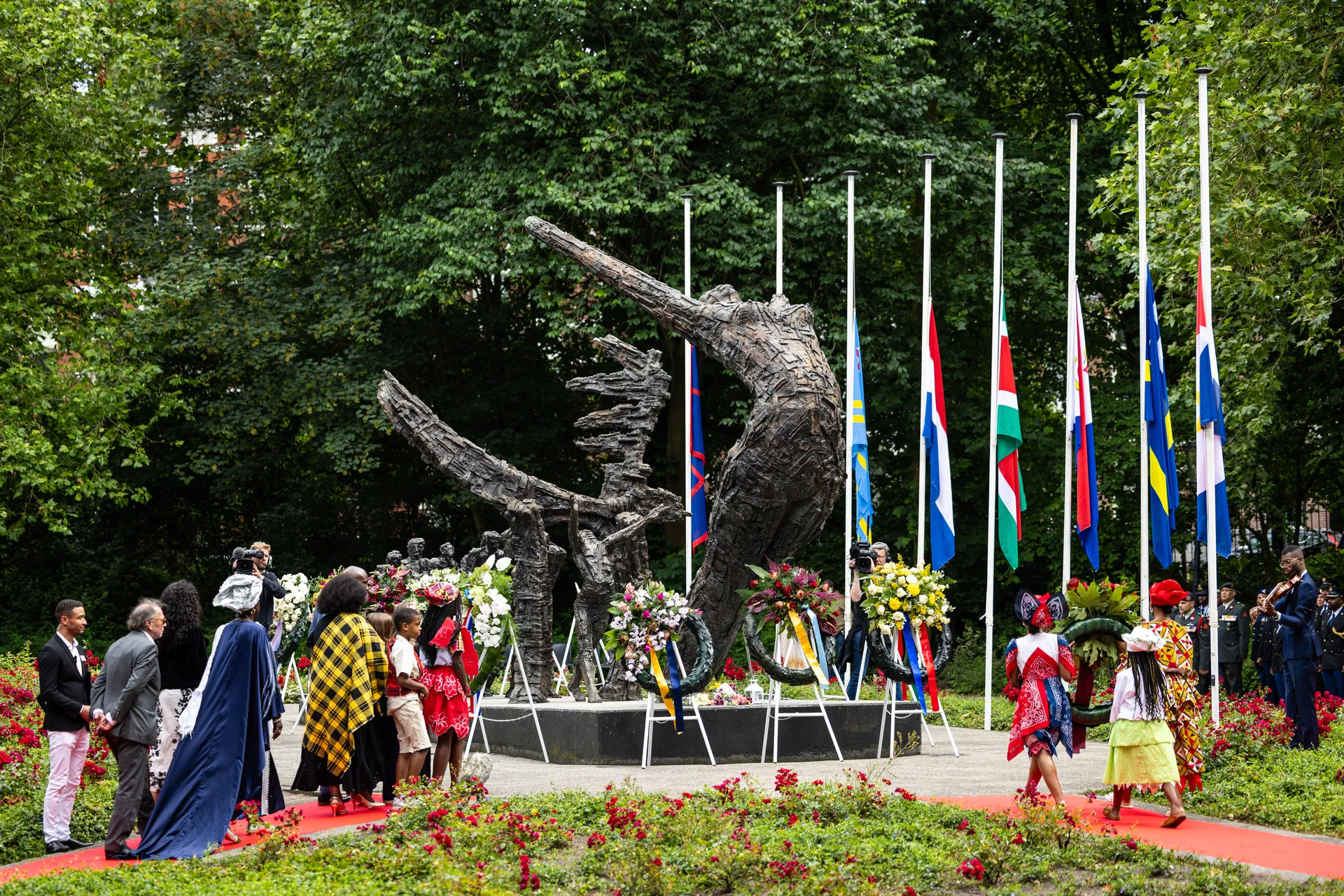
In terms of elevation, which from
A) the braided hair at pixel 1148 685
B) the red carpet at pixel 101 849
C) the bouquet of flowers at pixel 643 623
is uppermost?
the bouquet of flowers at pixel 643 623

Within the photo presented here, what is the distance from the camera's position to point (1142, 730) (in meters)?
9.12

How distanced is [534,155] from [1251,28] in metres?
10.7

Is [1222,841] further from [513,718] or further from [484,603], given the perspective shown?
[513,718]

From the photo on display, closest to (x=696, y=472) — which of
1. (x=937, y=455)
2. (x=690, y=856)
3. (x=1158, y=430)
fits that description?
(x=937, y=455)

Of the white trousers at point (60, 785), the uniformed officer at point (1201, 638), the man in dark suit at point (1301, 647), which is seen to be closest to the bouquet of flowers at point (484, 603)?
the white trousers at point (60, 785)

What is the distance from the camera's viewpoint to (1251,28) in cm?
1728

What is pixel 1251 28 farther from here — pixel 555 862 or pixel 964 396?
pixel 555 862

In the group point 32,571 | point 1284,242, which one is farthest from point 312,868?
point 32,571

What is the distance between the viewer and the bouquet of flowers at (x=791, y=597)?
12.0 meters

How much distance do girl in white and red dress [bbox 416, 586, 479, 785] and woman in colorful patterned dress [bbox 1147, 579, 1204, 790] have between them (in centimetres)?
494

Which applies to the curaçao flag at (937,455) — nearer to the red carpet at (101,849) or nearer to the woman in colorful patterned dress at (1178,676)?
the woman in colorful patterned dress at (1178,676)

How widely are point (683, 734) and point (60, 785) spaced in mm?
5512

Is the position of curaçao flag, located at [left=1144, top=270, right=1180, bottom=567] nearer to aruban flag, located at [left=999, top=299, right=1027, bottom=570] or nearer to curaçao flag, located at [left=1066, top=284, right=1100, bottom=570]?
curaçao flag, located at [left=1066, top=284, right=1100, bottom=570]

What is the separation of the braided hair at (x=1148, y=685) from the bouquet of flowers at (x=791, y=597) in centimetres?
329
